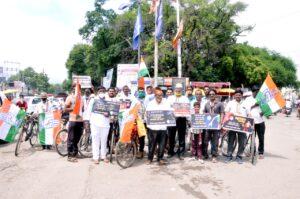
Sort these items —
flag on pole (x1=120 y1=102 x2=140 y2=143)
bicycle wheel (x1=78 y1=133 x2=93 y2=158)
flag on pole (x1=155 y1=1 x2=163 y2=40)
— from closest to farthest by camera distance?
flag on pole (x1=120 y1=102 x2=140 y2=143) → bicycle wheel (x1=78 y1=133 x2=93 y2=158) → flag on pole (x1=155 y1=1 x2=163 y2=40)

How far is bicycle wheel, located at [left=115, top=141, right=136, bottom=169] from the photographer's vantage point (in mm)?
8320

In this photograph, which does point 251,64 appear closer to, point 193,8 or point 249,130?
point 193,8

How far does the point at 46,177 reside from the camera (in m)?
7.26

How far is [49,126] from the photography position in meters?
10.3

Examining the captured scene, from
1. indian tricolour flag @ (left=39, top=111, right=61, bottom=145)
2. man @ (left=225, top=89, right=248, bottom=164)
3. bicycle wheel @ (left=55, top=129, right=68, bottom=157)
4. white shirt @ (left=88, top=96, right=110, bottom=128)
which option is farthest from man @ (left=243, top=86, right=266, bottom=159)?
indian tricolour flag @ (left=39, top=111, right=61, bottom=145)

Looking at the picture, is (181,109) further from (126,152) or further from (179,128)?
(126,152)

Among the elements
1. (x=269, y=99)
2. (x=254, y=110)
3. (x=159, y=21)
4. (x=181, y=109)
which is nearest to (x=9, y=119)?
(x=181, y=109)

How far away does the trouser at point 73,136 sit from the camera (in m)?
8.77

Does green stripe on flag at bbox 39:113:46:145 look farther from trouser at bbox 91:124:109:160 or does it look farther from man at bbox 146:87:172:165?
man at bbox 146:87:172:165

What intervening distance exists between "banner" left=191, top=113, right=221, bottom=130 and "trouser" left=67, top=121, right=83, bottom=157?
2994mm

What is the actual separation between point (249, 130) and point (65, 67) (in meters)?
65.8

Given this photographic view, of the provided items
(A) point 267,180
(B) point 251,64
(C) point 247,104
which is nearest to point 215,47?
(B) point 251,64

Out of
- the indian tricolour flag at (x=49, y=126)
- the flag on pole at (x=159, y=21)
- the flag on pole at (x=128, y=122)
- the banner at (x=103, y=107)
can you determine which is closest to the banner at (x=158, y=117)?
the flag on pole at (x=128, y=122)

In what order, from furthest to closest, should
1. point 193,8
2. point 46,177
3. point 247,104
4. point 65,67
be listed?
point 65,67 → point 193,8 → point 247,104 → point 46,177
